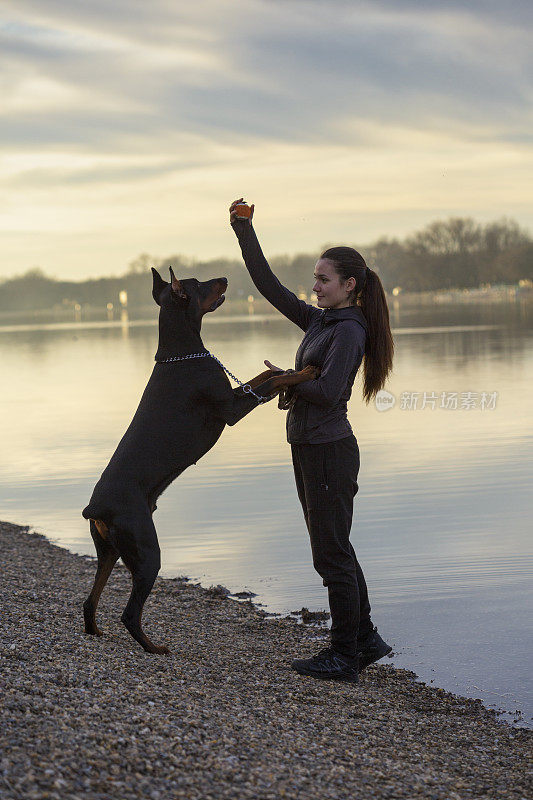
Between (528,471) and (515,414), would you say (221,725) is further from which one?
(515,414)

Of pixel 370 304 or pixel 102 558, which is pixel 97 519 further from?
pixel 370 304

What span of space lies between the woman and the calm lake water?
0.75 meters

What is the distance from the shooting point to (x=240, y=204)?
5352 millimetres

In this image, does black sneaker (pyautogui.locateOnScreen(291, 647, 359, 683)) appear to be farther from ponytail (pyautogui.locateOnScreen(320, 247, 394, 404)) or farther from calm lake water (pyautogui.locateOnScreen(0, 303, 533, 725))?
ponytail (pyautogui.locateOnScreen(320, 247, 394, 404))

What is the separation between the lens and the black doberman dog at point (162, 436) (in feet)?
16.5

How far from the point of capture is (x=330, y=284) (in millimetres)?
5133

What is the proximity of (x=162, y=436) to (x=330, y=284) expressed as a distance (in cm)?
127

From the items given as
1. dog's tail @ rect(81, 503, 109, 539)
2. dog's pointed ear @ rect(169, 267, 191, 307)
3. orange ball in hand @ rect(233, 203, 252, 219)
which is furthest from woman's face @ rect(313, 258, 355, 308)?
dog's tail @ rect(81, 503, 109, 539)

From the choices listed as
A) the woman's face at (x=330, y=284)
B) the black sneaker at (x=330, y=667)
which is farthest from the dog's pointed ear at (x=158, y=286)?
the black sneaker at (x=330, y=667)

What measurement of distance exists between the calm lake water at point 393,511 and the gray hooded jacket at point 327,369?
170cm

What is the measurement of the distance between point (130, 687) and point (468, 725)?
1758 millimetres

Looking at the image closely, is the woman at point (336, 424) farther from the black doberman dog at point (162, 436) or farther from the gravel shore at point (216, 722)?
the gravel shore at point (216, 722)

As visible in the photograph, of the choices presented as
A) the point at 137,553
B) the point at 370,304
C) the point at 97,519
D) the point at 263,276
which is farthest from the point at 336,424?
the point at 97,519

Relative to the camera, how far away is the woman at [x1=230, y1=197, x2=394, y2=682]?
503 cm
